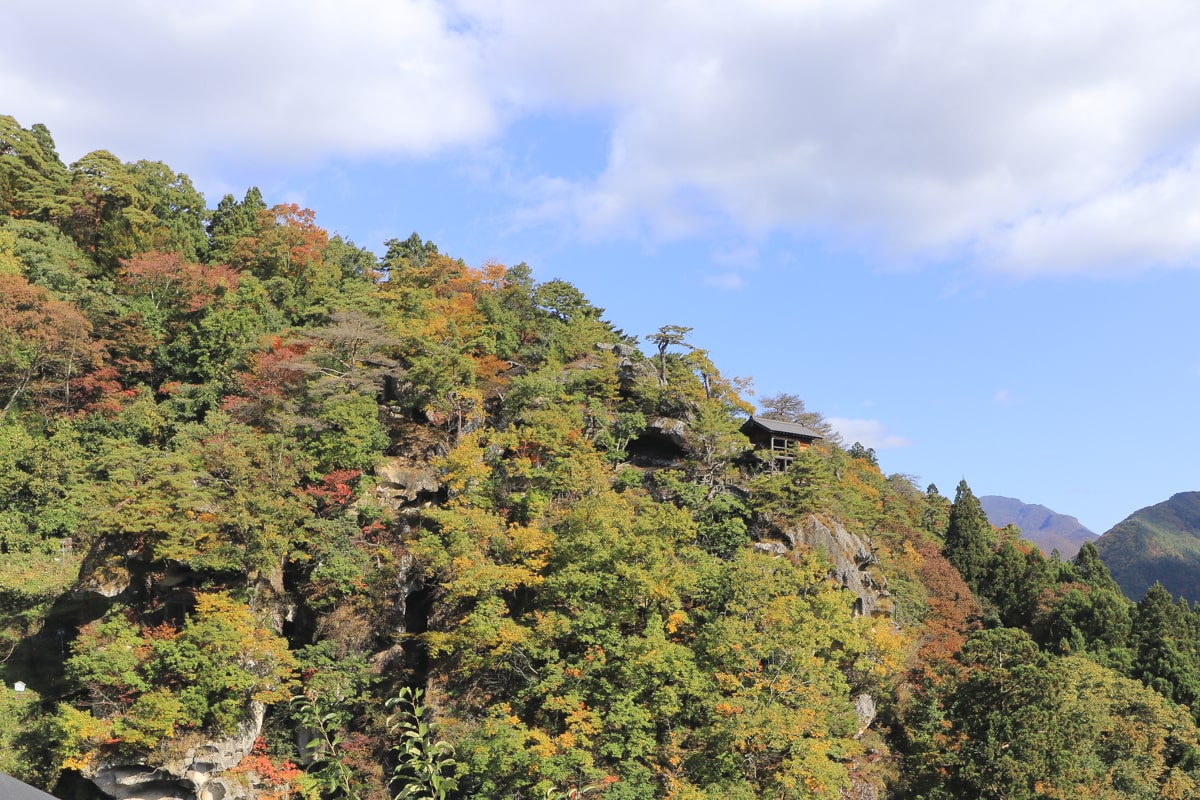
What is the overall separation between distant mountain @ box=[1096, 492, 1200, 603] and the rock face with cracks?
113481 mm

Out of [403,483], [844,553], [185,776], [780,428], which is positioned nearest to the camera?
[185,776]

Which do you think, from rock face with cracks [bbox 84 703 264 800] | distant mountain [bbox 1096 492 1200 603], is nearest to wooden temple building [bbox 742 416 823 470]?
rock face with cracks [bbox 84 703 264 800]

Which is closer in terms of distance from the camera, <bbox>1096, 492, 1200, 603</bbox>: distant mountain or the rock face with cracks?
the rock face with cracks

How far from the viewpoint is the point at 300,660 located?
77.3 feet

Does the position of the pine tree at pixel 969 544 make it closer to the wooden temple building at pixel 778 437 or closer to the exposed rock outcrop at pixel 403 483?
the wooden temple building at pixel 778 437

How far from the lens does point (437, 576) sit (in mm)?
25438

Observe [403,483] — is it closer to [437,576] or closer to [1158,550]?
[437,576]

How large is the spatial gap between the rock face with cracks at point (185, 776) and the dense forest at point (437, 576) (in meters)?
0.07

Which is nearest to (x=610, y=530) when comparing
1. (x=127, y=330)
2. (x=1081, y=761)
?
(x=1081, y=761)

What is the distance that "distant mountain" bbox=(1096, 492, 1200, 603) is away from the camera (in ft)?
363

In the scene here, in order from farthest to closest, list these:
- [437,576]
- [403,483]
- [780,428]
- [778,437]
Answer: [778,437] < [780,428] < [403,483] < [437,576]

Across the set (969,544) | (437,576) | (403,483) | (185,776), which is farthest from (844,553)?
(185,776)

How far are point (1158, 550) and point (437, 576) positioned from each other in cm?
12916

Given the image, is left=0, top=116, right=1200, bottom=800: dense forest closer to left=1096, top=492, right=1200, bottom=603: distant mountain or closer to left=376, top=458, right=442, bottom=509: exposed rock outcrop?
left=376, top=458, right=442, bottom=509: exposed rock outcrop
